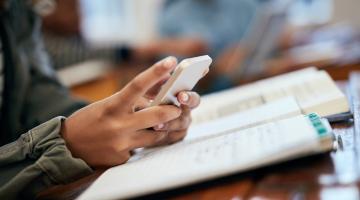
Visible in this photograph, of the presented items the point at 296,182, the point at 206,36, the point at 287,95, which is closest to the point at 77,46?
the point at 206,36

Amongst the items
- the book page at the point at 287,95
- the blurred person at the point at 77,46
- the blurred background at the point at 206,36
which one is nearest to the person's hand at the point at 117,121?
the book page at the point at 287,95

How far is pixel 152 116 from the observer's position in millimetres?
570

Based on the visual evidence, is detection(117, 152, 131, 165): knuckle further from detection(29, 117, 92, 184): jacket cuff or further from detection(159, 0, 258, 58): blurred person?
detection(159, 0, 258, 58): blurred person

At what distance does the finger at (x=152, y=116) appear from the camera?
57 cm

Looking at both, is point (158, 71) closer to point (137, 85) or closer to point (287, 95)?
point (137, 85)

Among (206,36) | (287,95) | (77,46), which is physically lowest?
(206,36)

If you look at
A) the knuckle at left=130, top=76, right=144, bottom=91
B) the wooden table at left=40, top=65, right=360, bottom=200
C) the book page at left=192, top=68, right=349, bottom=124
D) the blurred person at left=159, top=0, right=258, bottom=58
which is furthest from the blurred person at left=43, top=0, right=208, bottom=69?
the wooden table at left=40, top=65, right=360, bottom=200

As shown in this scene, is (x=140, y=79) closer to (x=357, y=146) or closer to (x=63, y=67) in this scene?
(x=357, y=146)

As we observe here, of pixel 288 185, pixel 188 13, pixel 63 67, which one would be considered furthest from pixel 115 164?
pixel 188 13

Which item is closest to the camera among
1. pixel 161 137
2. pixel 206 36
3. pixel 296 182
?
pixel 296 182

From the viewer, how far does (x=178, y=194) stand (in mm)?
471

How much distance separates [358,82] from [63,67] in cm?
101

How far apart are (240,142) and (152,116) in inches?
4.1

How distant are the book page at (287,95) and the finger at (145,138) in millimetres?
134
